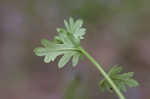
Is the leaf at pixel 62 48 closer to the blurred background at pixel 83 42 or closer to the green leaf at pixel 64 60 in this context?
the green leaf at pixel 64 60

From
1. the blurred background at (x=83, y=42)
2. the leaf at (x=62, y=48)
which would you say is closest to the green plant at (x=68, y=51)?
the leaf at (x=62, y=48)

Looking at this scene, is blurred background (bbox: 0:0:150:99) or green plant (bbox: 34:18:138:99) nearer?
green plant (bbox: 34:18:138:99)

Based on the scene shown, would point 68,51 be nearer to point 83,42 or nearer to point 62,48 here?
point 62,48

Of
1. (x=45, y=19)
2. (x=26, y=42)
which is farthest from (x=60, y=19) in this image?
(x=26, y=42)

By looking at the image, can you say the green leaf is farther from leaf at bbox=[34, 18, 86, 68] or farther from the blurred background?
the blurred background

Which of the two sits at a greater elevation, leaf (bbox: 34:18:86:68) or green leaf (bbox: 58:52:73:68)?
leaf (bbox: 34:18:86:68)

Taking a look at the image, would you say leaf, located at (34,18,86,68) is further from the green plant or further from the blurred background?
the blurred background

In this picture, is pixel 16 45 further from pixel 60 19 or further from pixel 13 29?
pixel 60 19

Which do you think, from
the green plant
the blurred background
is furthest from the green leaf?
the blurred background

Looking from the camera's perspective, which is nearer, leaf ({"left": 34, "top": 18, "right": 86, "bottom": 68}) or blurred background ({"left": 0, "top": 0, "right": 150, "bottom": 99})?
leaf ({"left": 34, "top": 18, "right": 86, "bottom": 68})
